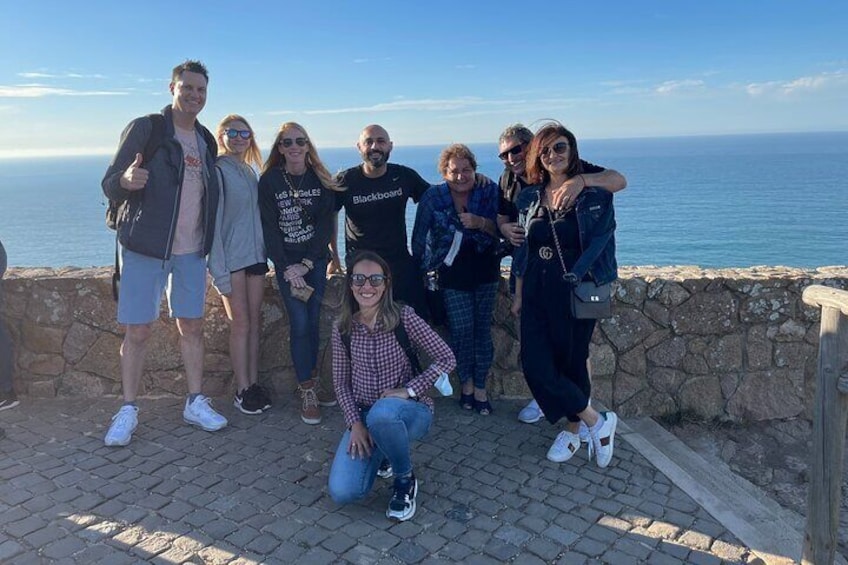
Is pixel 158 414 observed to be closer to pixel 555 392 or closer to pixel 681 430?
pixel 555 392

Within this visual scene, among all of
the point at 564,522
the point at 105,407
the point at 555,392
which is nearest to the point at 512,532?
the point at 564,522

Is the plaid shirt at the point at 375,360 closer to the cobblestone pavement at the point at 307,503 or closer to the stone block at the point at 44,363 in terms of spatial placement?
the cobblestone pavement at the point at 307,503

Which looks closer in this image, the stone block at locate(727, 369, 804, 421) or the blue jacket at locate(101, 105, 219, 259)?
the blue jacket at locate(101, 105, 219, 259)

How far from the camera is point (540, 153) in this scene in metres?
3.65

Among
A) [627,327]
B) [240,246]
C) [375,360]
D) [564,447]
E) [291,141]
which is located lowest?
[564,447]

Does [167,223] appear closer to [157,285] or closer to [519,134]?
[157,285]

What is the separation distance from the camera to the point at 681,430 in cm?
470

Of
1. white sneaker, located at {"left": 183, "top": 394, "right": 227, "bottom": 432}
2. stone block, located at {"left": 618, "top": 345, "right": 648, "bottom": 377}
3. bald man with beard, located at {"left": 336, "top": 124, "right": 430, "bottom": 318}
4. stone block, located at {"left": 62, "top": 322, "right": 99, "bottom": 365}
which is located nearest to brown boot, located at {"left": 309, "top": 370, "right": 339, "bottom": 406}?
white sneaker, located at {"left": 183, "top": 394, "right": 227, "bottom": 432}

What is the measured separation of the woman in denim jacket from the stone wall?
932 mm

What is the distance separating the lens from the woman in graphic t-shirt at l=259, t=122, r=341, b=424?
4254 mm

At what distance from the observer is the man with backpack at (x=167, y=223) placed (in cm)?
387

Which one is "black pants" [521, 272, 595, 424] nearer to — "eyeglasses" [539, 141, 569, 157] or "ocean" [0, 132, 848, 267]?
"eyeglasses" [539, 141, 569, 157]

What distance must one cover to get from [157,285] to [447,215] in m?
1.90

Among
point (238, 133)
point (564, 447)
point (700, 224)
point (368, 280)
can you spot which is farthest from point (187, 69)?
point (700, 224)
